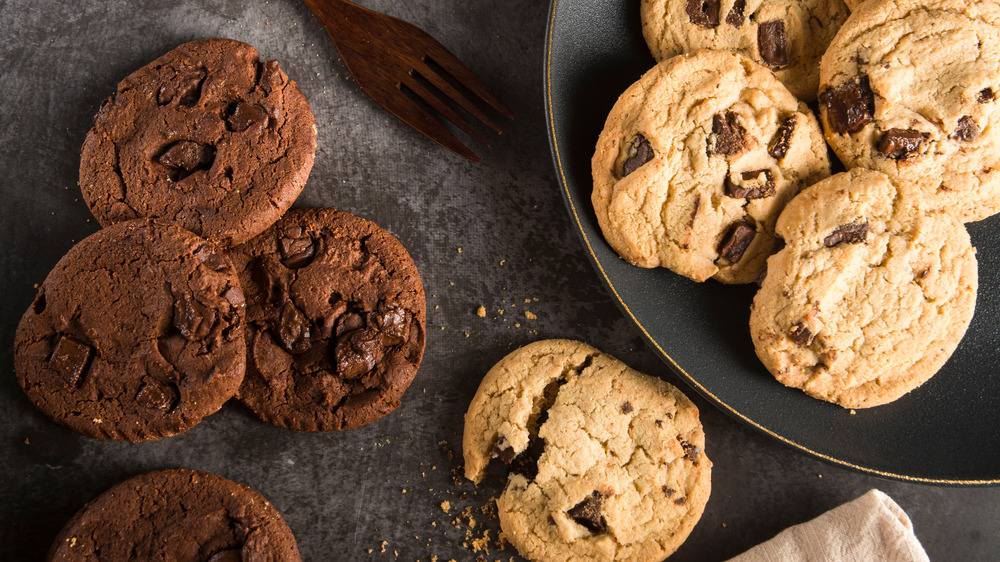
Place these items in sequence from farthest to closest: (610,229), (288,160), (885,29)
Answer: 1. (288,160)
2. (610,229)
3. (885,29)

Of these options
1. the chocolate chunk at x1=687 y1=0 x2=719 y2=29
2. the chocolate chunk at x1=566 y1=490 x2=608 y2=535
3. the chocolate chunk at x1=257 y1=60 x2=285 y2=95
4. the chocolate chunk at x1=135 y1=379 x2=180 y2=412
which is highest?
the chocolate chunk at x1=687 y1=0 x2=719 y2=29

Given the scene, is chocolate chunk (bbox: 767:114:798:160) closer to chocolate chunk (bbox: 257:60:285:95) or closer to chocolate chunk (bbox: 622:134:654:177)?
chocolate chunk (bbox: 622:134:654:177)

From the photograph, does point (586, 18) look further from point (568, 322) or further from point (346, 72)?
point (568, 322)

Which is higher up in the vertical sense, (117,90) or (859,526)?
(117,90)

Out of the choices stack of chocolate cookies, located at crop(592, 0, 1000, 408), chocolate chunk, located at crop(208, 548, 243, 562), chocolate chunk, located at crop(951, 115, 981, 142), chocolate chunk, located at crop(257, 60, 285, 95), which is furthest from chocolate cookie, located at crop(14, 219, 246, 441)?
chocolate chunk, located at crop(951, 115, 981, 142)

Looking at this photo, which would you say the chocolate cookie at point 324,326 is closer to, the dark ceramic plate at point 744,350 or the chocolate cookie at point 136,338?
the chocolate cookie at point 136,338

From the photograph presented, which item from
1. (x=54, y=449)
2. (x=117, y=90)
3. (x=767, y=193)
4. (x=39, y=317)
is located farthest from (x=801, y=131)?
(x=54, y=449)
